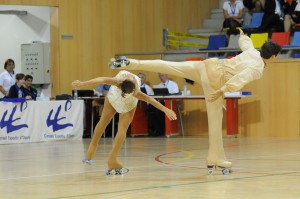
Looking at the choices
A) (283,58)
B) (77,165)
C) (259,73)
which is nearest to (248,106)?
(283,58)

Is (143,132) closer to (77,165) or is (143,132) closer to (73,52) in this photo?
(73,52)

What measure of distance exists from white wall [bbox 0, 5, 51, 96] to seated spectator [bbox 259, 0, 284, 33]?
685 centimetres

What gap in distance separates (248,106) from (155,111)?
2781 millimetres

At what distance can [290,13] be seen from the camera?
2225cm

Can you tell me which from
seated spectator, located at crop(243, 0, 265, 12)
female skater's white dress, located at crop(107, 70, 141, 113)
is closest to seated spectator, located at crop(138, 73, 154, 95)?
seated spectator, located at crop(243, 0, 265, 12)

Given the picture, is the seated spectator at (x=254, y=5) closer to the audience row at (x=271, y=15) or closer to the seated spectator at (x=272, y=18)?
the audience row at (x=271, y=15)

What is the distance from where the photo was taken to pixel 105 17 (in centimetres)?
2330

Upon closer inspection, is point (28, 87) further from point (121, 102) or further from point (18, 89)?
A: point (121, 102)

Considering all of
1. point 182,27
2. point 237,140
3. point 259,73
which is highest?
point 182,27

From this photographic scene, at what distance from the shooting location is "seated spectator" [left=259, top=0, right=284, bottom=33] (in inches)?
886

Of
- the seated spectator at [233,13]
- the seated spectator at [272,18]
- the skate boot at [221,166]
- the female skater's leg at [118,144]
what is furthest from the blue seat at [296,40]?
the female skater's leg at [118,144]

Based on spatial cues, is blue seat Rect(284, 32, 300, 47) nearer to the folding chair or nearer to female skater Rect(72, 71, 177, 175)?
the folding chair

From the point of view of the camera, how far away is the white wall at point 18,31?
22844 millimetres

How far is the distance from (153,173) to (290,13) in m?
12.7
